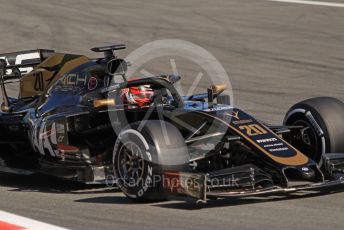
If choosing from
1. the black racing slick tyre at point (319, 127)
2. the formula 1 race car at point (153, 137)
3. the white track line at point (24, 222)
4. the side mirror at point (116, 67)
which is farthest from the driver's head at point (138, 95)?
the white track line at point (24, 222)

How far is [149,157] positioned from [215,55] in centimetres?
1165

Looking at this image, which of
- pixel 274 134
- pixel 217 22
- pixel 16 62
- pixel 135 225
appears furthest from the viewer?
pixel 217 22

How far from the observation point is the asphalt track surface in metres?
8.52

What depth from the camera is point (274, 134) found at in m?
9.69

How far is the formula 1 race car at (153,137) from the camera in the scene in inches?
358

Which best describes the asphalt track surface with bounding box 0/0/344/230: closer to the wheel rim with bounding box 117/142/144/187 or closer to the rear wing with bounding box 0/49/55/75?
the wheel rim with bounding box 117/142/144/187

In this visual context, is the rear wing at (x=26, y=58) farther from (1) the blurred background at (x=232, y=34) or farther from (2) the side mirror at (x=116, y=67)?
(1) the blurred background at (x=232, y=34)

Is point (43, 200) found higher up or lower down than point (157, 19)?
lower down

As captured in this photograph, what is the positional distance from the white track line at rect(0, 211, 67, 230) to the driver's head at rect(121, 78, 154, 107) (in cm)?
211

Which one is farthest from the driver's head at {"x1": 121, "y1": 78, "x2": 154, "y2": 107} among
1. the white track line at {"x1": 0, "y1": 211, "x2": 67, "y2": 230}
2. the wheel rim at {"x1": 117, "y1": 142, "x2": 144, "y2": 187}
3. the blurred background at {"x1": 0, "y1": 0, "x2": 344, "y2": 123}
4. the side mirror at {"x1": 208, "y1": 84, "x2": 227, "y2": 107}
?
the blurred background at {"x1": 0, "y1": 0, "x2": 344, "y2": 123}

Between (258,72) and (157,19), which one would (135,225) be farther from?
(157,19)

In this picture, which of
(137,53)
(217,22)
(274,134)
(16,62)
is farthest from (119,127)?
(217,22)

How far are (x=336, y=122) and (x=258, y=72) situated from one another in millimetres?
8662

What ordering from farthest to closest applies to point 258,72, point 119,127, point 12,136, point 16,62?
point 258,72 → point 16,62 → point 12,136 → point 119,127
